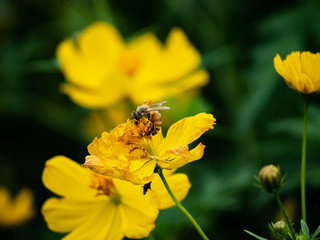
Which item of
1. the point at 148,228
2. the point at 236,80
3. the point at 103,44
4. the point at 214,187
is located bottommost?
the point at 214,187

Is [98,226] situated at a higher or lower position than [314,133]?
higher

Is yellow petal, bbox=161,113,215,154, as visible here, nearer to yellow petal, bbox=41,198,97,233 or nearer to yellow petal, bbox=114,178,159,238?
yellow petal, bbox=114,178,159,238

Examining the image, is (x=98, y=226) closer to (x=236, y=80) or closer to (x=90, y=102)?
(x=90, y=102)

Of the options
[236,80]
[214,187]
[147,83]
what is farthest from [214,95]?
[214,187]

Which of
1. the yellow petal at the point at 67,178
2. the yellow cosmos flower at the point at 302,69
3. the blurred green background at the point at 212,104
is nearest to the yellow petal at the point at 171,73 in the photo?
the blurred green background at the point at 212,104

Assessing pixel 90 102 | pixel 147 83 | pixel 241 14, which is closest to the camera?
pixel 90 102

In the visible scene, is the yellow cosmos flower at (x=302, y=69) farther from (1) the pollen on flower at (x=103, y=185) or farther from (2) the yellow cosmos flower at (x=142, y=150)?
(1) the pollen on flower at (x=103, y=185)

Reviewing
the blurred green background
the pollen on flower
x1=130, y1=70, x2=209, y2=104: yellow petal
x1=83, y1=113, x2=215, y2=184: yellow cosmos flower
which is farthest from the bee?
x1=130, y1=70, x2=209, y2=104: yellow petal
